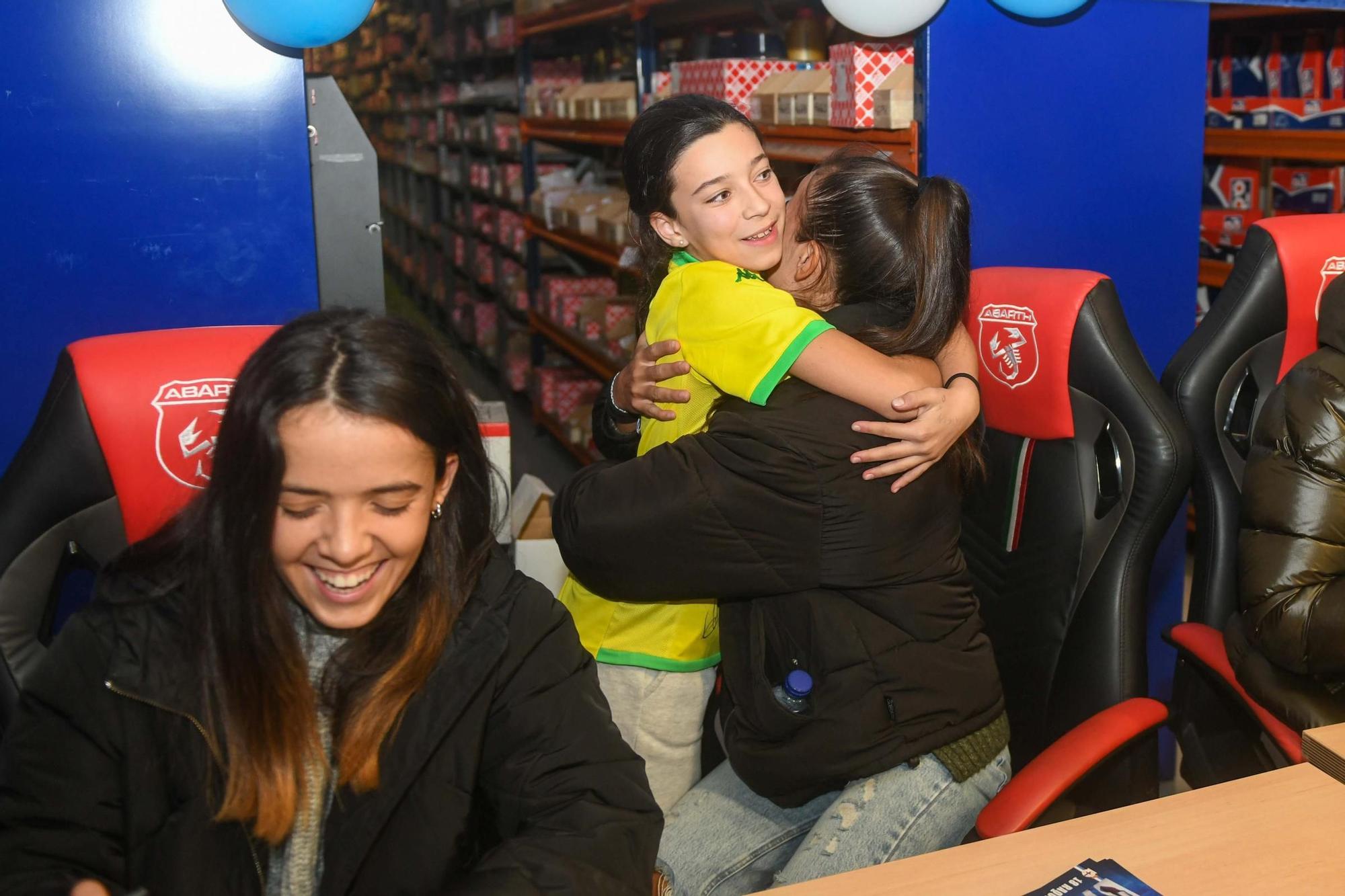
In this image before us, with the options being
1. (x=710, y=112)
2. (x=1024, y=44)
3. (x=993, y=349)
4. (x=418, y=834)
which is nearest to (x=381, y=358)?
(x=418, y=834)

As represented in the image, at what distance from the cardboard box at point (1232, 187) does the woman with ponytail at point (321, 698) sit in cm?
373

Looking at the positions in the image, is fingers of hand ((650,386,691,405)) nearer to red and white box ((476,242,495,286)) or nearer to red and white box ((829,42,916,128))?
red and white box ((829,42,916,128))

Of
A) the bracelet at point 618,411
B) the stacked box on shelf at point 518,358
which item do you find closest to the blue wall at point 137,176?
the bracelet at point 618,411

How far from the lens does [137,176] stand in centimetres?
202

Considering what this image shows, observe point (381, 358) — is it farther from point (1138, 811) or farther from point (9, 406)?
point (9, 406)

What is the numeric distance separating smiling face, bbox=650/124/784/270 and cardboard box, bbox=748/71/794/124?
1.30 meters

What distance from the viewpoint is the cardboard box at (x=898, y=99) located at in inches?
94.5

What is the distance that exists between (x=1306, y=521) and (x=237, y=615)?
142cm

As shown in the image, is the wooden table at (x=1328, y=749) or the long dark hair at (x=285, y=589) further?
the wooden table at (x=1328, y=749)

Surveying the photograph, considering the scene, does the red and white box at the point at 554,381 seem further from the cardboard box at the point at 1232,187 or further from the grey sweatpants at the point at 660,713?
the grey sweatpants at the point at 660,713

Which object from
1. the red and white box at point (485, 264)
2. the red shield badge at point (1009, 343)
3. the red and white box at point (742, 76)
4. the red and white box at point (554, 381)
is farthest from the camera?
the red and white box at point (485, 264)

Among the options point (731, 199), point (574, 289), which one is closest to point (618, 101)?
point (574, 289)

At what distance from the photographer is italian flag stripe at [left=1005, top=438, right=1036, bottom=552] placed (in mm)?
1857

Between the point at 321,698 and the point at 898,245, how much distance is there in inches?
33.4
